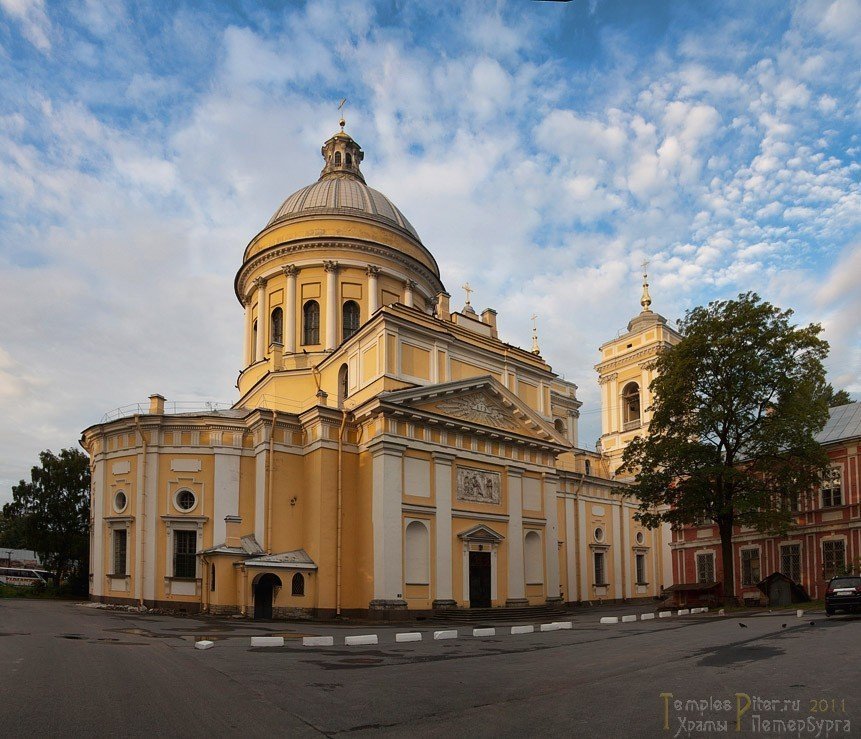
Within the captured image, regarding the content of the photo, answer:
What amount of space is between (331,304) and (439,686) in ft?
99.8

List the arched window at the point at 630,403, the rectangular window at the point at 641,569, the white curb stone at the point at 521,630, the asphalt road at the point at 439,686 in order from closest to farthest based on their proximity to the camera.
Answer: the asphalt road at the point at 439,686, the white curb stone at the point at 521,630, the rectangular window at the point at 641,569, the arched window at the point at 630,403

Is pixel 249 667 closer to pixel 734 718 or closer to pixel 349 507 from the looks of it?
pixel 734 718

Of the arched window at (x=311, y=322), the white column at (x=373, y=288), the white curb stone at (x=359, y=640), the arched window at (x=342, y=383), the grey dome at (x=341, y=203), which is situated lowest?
the white curb stone at (x=359, y=640)

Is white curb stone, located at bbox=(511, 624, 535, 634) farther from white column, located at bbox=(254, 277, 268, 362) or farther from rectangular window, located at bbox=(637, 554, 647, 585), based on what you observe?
rectangular window, located at bbox=(637, 554, 647, 585)

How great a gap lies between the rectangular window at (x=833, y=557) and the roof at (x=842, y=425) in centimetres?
457

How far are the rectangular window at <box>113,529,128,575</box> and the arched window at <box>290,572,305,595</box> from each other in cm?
821

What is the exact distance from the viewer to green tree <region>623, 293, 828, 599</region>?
2961 centimetres

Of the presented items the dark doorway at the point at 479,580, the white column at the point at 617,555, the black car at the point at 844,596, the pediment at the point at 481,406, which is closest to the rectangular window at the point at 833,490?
the pediment at the point at 481,406

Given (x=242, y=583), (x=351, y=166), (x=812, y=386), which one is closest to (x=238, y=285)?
(x=351, y=166)

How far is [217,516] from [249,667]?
19783 mm

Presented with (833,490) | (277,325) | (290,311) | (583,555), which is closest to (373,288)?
(290,311)

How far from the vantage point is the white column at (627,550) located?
46.1 metres

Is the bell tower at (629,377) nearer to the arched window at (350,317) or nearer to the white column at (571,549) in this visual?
the white column at (571,549)

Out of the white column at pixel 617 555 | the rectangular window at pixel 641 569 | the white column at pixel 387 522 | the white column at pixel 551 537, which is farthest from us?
the rectangular window at pixel 641 569
